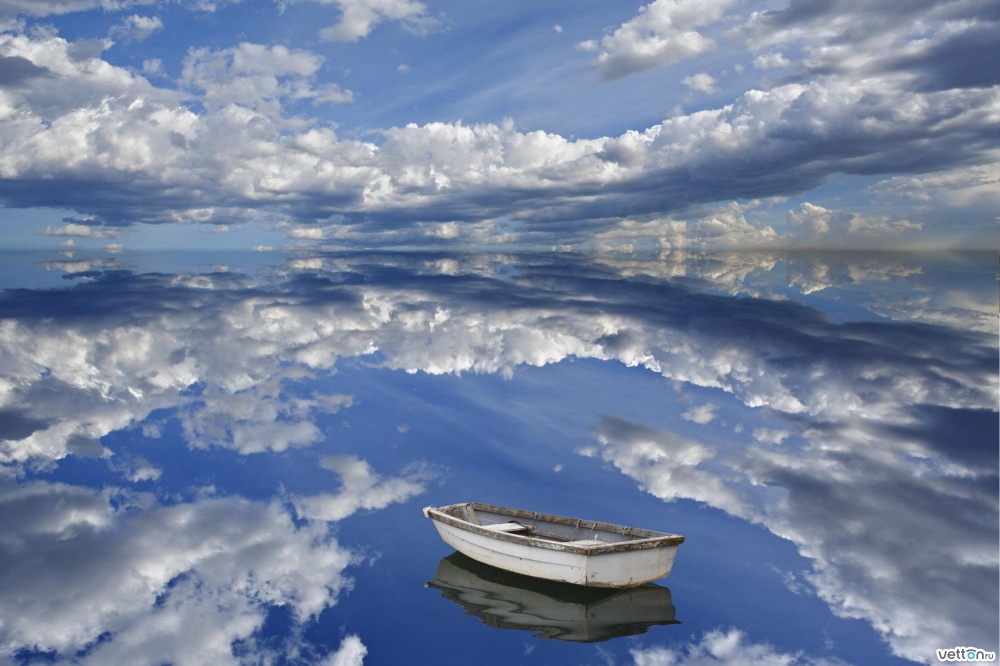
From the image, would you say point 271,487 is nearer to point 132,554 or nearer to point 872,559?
point 132,554

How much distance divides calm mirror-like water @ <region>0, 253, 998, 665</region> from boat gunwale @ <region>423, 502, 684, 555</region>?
228 centimetres

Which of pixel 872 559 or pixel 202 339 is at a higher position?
pixel 202 339

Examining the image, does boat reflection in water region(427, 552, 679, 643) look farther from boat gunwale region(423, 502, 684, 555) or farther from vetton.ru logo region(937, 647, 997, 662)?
vetton.ru logo region(937, 647, 997, 662)

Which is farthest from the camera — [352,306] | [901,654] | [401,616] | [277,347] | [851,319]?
[352,306]

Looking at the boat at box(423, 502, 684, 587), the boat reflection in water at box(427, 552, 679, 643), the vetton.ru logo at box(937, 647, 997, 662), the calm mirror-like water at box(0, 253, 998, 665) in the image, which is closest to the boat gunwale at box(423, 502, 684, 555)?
the boat at box(423, 502, 684, 587)

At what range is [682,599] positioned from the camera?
23.9 meters

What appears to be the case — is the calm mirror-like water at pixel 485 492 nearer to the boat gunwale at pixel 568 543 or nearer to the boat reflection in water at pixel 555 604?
the boat reflection in water at pixel 555 604

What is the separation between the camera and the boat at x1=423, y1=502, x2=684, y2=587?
22781 millimetres

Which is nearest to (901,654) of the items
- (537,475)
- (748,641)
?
(748,641)

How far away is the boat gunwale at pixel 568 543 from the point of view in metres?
22.6

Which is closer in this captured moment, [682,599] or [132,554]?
[682,599]

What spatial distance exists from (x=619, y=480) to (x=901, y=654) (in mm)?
16363

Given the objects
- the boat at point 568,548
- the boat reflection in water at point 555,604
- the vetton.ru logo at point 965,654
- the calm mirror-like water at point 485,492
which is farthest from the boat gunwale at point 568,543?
the vetton.ru logo at point 965,654

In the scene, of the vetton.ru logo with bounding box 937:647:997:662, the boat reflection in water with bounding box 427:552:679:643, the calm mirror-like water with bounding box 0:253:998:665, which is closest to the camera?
the vetton.ru logo with bounding box 937:647:997:662
